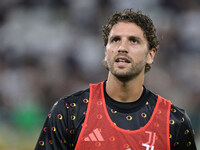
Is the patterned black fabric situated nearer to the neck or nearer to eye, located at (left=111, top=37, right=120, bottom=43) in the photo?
the neck

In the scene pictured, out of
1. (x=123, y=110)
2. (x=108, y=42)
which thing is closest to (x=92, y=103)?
(x=123, y=110)

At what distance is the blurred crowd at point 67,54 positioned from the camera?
20.7 feet

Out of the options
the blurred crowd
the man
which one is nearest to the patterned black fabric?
the man

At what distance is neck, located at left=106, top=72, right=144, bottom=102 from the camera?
285 centimetres

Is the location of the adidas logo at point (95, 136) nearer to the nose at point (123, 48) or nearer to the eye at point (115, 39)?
the nose at point (123, 48)

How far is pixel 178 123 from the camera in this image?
2811 mm

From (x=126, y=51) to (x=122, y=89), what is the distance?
29 centimetres

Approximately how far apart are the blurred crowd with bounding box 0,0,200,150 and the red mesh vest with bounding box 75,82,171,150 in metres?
3.15

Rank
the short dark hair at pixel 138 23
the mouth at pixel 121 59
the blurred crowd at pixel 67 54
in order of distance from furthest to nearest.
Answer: the blurred crowd at pixel 67 54 → the short dark hair at pixel 138 23 → the mouth at pixel 121 59

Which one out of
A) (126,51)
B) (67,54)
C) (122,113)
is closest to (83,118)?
(122,113)

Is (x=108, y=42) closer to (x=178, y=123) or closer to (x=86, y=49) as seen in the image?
(x=178, y=123)

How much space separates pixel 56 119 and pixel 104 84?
20.9 inches


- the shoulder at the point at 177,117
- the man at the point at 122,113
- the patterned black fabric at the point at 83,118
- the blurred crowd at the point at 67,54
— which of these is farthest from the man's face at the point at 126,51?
the blurred crowd at the point at 67,54

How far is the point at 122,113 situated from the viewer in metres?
2.80
